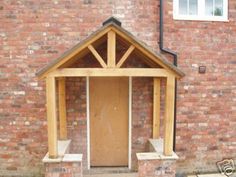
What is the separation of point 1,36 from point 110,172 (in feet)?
13.3

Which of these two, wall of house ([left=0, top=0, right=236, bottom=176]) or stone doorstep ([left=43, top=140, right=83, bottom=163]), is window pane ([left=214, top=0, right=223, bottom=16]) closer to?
wall of house ([left=0, top=0, right=236, bottom=176])

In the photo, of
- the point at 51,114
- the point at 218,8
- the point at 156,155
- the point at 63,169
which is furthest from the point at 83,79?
the point at 218,8

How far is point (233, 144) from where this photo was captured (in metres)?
5.70

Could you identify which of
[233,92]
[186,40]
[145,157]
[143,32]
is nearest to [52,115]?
[145,157]

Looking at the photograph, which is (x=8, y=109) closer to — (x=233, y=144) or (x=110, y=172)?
(x=110, y=172)

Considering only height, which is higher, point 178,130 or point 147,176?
point 178,130

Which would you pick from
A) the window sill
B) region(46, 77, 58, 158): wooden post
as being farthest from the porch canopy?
the window sill

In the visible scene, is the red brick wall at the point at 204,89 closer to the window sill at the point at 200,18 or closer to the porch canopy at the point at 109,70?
the window sill at the point at 200,18

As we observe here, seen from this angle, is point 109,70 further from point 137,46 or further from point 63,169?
point 63,169

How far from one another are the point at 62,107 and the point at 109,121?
3.91 ft

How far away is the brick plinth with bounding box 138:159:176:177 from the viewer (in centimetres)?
447

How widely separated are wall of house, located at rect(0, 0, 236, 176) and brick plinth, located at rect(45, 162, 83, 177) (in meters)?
1.10

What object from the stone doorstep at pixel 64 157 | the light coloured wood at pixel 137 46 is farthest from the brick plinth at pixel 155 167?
the light coloured wood at pixel 137 46

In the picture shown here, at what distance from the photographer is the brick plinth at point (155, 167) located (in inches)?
176
